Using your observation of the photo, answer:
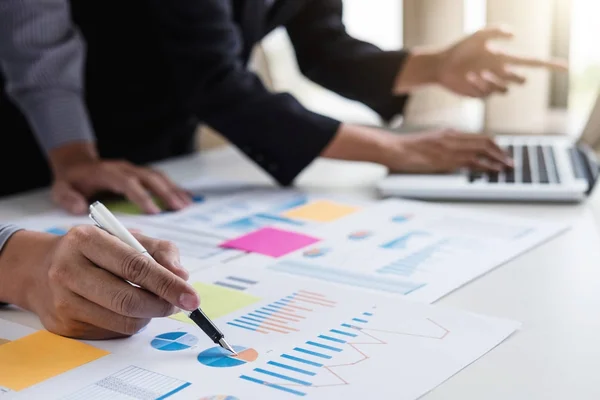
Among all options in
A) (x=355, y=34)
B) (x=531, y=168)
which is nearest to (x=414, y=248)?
(x=531, y=168)

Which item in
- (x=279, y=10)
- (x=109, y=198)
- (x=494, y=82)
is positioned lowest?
(x=109, y=198)

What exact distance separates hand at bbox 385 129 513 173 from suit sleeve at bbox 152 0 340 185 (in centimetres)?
11

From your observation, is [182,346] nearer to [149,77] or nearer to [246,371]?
[246,371]

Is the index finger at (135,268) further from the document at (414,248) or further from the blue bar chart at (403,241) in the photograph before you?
the blue bar chart at (403,241)

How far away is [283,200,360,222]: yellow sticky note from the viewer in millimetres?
1053

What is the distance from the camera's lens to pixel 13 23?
45.4 inches

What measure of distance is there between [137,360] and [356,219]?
46 cm

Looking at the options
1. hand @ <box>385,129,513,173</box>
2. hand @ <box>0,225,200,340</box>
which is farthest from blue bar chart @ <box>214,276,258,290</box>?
hand @ <box>385,129,513,173</box>

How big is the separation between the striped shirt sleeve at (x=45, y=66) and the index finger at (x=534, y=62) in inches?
28.9

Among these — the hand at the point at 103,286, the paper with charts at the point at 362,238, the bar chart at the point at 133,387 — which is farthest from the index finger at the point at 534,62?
the bar chart at the point at 133,387

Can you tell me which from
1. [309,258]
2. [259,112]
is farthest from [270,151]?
[309,258]

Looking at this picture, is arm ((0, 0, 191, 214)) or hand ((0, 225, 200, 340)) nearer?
hand ((0, 225, 200, 340))

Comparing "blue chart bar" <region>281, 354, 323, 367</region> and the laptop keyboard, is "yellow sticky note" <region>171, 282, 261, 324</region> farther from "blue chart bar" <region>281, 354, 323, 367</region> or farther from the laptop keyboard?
the laptop keyboard

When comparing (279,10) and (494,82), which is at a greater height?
(279,10)
